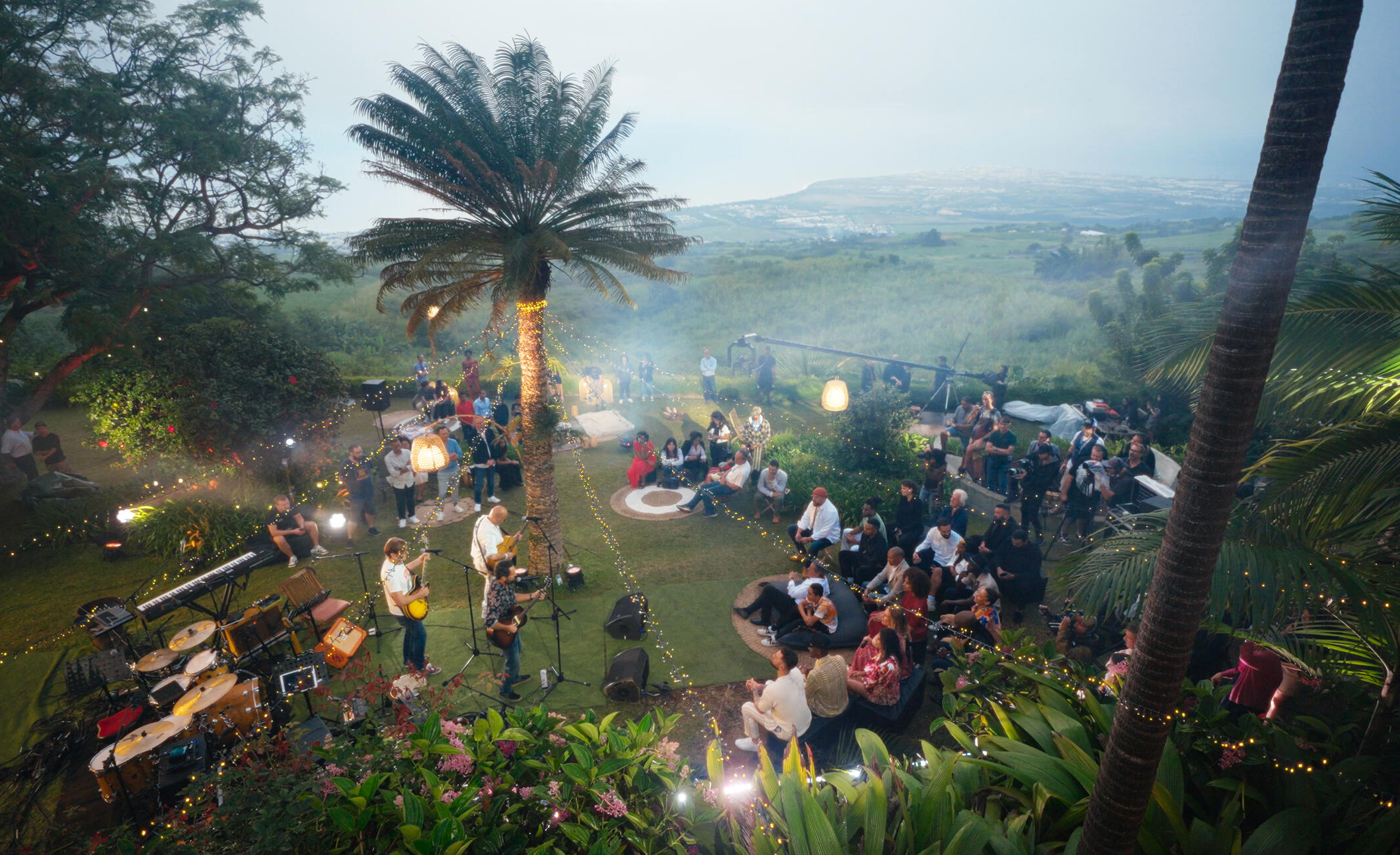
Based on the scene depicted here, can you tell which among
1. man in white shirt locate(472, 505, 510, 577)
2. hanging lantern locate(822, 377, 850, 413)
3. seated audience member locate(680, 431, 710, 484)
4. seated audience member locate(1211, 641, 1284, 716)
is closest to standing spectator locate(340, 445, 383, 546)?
man in white shirt locate(472, 505, 510, 577)

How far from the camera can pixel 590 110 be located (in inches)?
364

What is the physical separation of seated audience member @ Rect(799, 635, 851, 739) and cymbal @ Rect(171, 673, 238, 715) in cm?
559

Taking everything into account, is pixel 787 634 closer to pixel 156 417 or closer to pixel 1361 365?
pixel 1361 365

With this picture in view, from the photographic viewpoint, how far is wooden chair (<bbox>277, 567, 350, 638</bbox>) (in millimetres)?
7781

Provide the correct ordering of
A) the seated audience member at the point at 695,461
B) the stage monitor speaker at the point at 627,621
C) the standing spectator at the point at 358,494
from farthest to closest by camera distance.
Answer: the seated audience member at the point at 695,461
the standing spectator at the point at 358,494
the stage monitor speaker at the point at 627,621

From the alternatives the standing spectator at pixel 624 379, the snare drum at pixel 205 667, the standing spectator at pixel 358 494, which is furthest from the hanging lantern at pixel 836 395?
the snare drum at pixel 205 667

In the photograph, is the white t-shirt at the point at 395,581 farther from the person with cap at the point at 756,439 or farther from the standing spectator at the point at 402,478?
the person with cap at the point at 756,439

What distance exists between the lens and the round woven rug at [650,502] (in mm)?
11859

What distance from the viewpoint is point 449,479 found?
12023mm

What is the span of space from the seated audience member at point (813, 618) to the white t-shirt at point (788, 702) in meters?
1.81

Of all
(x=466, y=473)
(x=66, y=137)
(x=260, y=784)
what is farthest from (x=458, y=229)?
(x=66, y=137)

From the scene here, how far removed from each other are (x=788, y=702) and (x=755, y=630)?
2.75 metres

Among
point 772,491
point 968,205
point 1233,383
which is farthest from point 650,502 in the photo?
point 968,205

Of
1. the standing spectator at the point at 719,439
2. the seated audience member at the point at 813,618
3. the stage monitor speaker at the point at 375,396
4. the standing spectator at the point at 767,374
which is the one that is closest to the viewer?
the seated audience member at the point at 813,618
